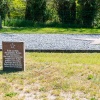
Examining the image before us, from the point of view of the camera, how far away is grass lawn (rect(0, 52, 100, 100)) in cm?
525

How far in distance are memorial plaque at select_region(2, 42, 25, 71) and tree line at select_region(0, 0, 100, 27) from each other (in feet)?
47.6

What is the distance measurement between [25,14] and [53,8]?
188 centimetres

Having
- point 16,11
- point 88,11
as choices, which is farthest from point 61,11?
point 16,11

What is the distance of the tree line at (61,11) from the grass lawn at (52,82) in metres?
13.6

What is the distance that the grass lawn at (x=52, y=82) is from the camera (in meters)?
5.25

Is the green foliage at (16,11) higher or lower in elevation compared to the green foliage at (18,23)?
higher

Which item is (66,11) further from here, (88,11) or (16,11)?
(16,11)

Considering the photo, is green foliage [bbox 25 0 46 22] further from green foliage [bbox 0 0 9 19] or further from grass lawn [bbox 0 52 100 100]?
grass lawn [bbox 0 52 100 100]

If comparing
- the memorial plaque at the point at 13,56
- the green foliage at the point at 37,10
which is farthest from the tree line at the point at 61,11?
the memorial plaque at the point at 13,56

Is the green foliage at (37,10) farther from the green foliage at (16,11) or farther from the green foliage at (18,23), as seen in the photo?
the green foliage at (16,11)

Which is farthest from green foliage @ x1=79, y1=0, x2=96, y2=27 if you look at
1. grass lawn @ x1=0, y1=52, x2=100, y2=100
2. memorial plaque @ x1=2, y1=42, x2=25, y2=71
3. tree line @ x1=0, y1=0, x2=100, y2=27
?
memorial plaque @ x1=2, y1=42, x2=25, y2=71

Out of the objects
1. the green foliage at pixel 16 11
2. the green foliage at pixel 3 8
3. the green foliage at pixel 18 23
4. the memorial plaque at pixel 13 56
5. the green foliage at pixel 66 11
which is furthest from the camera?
the green foliage at pixel 16 11

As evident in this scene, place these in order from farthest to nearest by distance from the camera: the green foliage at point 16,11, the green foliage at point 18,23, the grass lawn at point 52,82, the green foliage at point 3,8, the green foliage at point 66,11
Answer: the green foliage at point 16,11
the green foliage at point 66,11
the green foliage at point 3,8
the green foliage at point 18,23
the grass lawn at point 52,82

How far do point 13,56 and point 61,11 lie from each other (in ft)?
49.9
